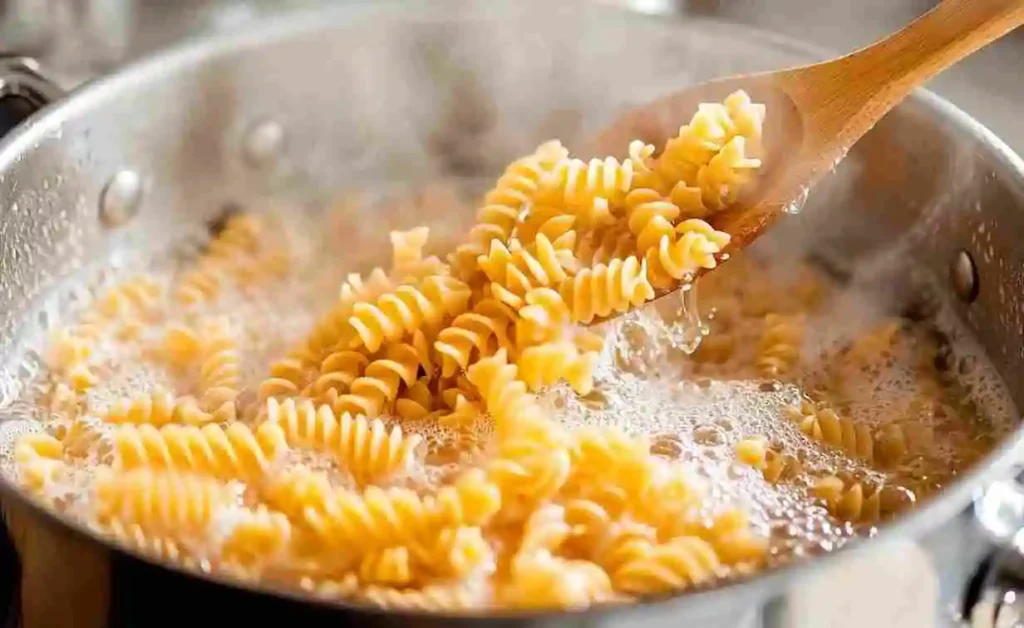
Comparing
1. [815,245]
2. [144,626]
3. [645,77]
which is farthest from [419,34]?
[144,626]

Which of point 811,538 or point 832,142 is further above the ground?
point 832,142

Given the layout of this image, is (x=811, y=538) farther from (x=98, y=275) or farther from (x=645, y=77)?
(x=98, y=275)

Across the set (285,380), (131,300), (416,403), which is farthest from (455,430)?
(131,300)

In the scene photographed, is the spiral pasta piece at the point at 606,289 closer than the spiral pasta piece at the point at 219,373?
Yes

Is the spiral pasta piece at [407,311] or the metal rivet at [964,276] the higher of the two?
the metal rivet at [964,276]

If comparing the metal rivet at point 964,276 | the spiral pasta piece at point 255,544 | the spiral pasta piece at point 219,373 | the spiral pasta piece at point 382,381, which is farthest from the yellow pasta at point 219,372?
the metal rivet at point 964,276

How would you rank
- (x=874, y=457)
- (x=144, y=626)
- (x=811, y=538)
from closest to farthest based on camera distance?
(x=144, y=626), (x=811, y=538), (x=874, y=457)

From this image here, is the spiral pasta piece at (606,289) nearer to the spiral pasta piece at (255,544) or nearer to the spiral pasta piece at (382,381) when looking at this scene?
the spiral pasta piece at (382,381)

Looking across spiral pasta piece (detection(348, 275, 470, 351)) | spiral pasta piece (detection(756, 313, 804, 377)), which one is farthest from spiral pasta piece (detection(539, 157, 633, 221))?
spiral pasta piece (detection(756, 313, 804, 377))
